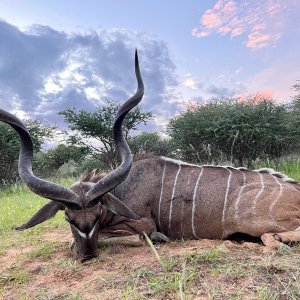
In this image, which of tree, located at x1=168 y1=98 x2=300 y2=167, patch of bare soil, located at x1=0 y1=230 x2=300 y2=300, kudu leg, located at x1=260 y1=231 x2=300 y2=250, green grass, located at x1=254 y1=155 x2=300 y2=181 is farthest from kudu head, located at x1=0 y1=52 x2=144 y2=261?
tree, located at x1=168 y1=98 x2=300 y2=167

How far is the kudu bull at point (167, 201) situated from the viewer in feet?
10.9

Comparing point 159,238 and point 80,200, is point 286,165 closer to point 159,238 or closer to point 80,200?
point 159,238

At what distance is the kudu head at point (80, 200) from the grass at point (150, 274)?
0.21 meters

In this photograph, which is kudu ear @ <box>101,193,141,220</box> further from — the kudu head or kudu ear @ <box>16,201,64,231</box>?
kudu ear @ <box>16,201,64,231</box>

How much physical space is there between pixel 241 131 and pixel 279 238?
21.8ft

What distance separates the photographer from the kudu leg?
3242 mm

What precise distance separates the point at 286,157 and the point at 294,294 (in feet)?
30.2

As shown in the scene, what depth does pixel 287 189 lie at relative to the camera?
3.72 meters

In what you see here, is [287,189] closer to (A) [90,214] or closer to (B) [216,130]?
(A) [90,214]

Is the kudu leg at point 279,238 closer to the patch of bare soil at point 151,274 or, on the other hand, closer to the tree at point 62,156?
the patch of bare soil at point 151,274

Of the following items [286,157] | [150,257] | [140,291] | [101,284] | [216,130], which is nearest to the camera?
[140,291]

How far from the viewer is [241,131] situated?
9.74 metres

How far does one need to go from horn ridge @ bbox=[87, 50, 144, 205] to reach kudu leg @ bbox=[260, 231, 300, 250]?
133cm

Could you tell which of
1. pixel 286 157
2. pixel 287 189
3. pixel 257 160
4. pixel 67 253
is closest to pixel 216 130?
pixel 257 160
